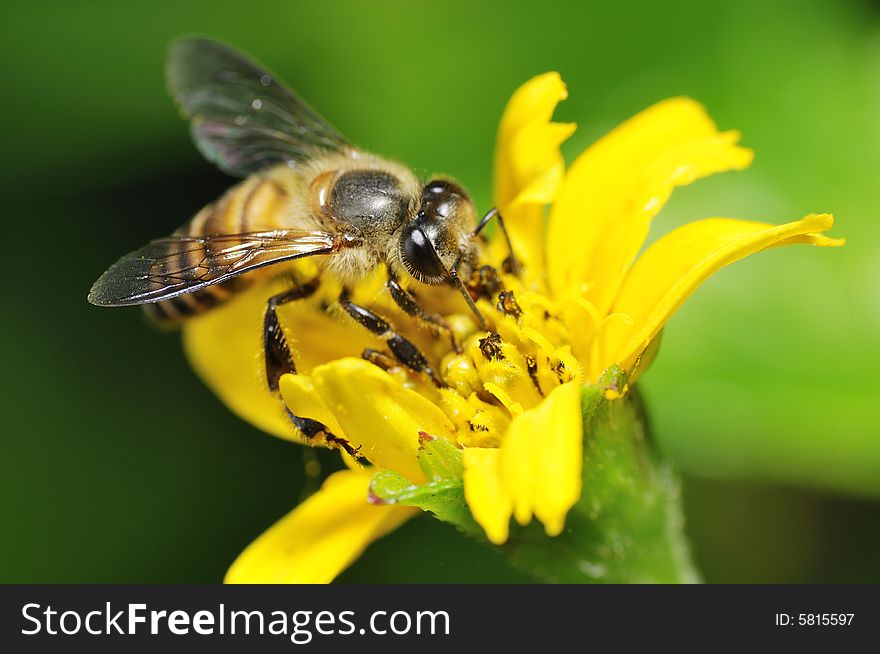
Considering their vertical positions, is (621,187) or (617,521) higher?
(621,187)

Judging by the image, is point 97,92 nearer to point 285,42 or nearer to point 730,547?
point 285,42

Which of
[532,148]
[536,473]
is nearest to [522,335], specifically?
[532,148]

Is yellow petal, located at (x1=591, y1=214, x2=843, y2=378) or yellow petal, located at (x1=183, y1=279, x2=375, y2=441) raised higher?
yellow petal, located at (x1=183, y1=279, x2=375, y2=441)

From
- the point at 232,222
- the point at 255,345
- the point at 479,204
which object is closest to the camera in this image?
the point at 232,222

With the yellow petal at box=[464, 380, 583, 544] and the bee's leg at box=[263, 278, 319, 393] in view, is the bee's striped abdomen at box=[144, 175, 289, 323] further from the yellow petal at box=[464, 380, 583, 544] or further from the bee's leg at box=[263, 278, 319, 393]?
the yellow petal at box=[464, 380, 583, 544]

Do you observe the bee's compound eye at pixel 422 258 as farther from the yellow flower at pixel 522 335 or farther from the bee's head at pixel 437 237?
the yellow flower at pixel 522 335

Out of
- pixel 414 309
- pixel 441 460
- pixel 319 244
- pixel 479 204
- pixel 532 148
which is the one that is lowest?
pixel 441 460

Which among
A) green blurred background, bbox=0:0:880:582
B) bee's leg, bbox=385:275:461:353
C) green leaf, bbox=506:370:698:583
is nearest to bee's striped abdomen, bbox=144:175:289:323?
bee's leg, bbox=385:275:461:353

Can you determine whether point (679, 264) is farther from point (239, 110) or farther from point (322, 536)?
point (239, 110)
